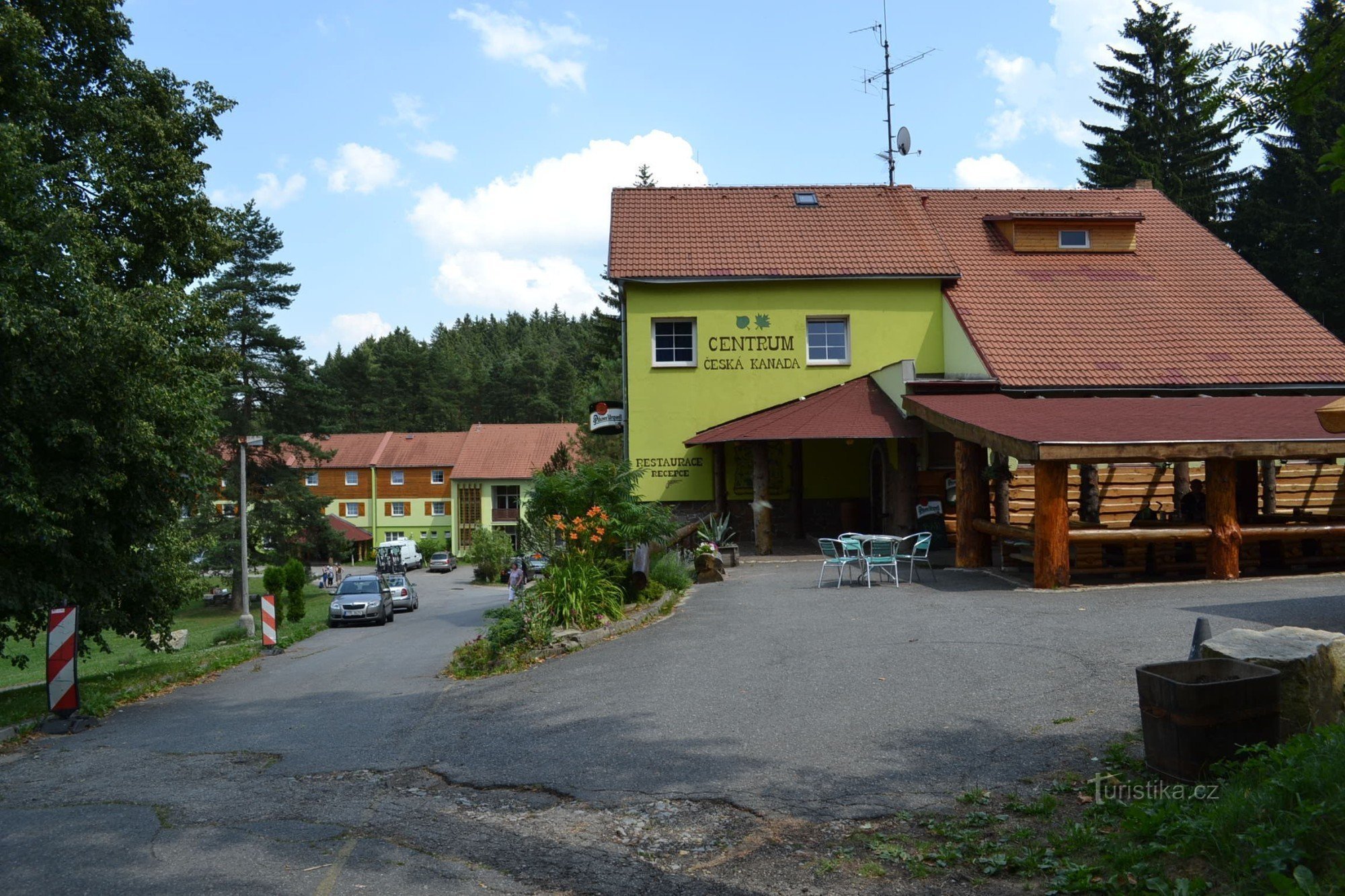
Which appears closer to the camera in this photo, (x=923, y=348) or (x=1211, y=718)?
(x=1211, y=718)

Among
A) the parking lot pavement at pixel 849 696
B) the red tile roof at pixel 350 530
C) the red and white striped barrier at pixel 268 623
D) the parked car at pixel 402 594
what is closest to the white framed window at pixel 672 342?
the red and white striped barrier at pixel 268 623

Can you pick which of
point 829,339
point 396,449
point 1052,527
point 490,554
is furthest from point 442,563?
point 1052,527

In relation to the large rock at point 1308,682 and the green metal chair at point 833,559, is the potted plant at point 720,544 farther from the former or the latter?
the large rock at point 1308,682

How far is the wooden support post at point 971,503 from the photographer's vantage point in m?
16.8

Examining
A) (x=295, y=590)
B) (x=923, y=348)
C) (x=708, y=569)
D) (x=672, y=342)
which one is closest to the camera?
(x=708, y=569)

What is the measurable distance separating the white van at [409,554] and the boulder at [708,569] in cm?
5432

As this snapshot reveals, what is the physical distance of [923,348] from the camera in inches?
979

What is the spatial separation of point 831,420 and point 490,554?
41.9 metres

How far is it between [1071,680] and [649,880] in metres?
4.86

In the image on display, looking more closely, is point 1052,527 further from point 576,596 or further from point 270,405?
point 270,405

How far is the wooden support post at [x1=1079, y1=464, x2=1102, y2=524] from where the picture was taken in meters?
20.6

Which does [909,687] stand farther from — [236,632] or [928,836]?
[236,632]

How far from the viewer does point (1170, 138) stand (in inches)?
1670

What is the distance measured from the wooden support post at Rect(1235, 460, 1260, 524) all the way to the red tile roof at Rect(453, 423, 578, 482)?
57568 mm
